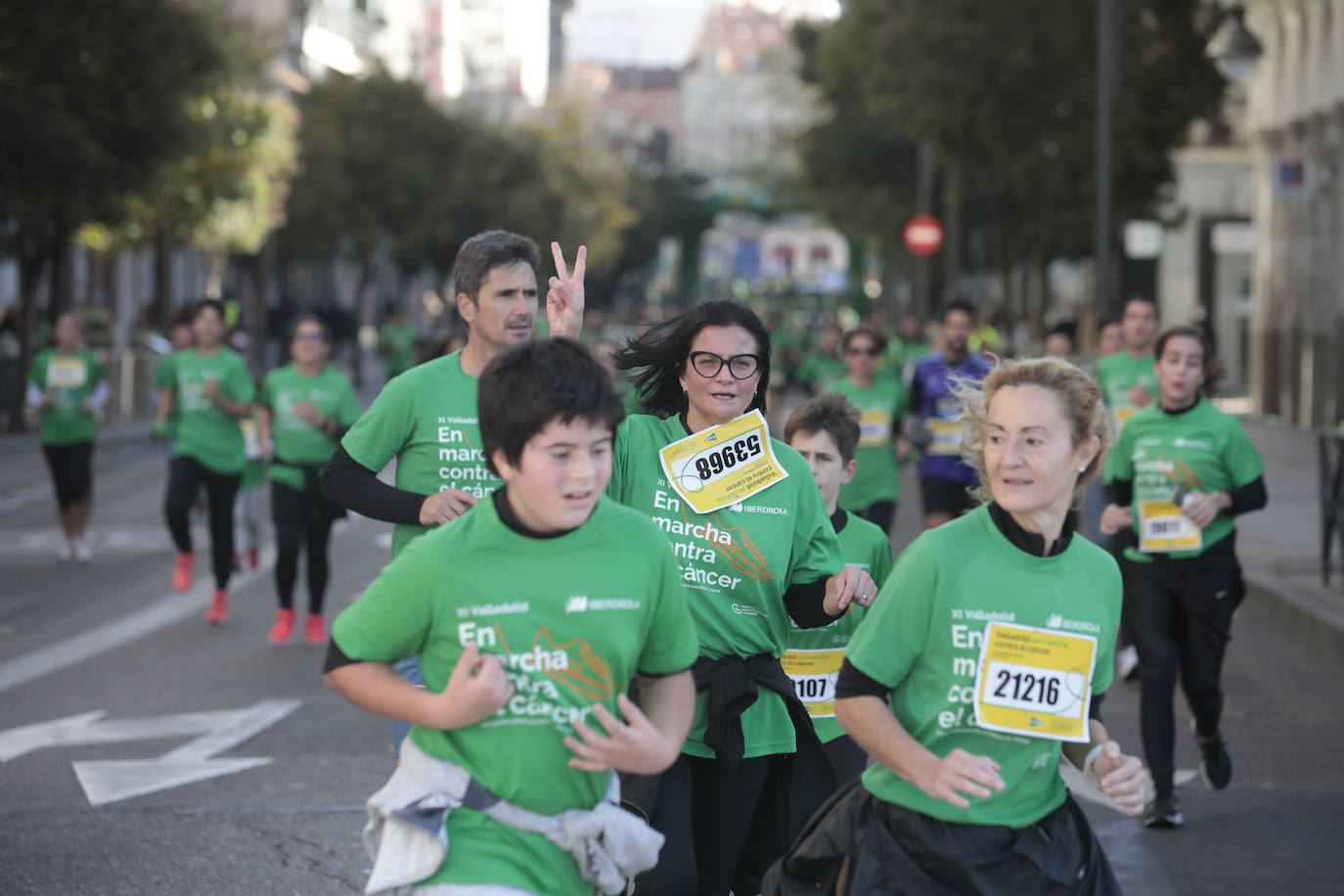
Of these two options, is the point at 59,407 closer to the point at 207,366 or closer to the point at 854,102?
the point at 207,366

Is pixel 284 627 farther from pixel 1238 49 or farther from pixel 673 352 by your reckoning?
pixel 1238 49

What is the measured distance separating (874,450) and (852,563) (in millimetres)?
6855

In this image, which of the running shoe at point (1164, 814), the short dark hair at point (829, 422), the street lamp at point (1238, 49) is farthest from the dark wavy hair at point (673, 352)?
the street lamp at point (1238, 49)

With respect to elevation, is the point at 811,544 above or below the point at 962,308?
below

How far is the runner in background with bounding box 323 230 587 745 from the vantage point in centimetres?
587

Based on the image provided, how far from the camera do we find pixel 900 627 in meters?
4.02

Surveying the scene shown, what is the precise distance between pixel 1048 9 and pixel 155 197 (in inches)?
552

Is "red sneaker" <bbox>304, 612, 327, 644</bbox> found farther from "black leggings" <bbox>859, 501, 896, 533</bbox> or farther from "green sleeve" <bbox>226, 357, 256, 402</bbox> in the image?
"black leggings" <bbox>859, 501, 896, 533</bbox>

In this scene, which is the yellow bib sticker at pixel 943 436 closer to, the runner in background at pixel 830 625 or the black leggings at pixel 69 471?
the runner in background at pixel 830 625

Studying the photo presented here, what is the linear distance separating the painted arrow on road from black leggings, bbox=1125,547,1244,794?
3420 millimetres

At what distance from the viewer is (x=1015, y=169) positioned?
31266 mm

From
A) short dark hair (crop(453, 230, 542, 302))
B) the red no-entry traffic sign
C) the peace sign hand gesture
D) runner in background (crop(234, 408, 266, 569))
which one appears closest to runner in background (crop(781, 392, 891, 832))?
the peace sign hand gesture

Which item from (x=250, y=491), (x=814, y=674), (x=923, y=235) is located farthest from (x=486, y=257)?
(x=923, y=235)

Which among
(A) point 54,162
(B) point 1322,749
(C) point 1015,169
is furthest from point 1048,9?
(B) point 1322,749
